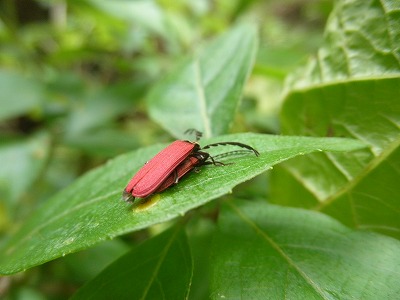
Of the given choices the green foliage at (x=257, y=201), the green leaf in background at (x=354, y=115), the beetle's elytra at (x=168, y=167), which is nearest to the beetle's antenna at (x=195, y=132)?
the green foliage at (x=257, y=201)

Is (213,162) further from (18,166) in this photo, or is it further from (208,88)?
(18,166)

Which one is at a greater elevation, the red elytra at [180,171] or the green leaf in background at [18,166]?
the red elytra at [180,171]

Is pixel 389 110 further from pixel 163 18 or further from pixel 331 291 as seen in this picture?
pixel 163 18

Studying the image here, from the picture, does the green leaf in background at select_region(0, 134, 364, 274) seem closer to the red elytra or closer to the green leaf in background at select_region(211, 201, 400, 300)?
the red elytra

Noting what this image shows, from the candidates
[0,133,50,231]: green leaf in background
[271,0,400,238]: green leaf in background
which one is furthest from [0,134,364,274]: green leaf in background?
[0,133,50,231]: green leaf in background

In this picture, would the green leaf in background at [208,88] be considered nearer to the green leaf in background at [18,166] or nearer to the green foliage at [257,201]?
the green foliage at [257,201]
